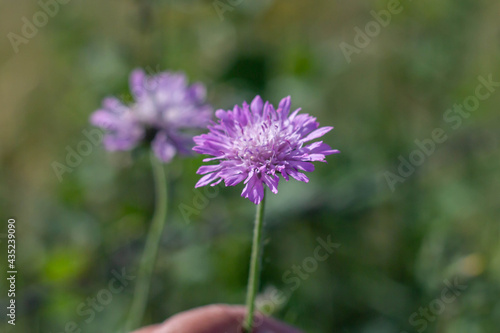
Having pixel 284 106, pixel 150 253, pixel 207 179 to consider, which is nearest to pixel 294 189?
pixel 150 253

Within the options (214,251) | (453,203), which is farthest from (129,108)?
(453,203)

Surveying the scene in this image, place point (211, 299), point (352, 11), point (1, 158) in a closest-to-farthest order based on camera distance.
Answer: point (211, 299), point (1, 158), point (352, 11)

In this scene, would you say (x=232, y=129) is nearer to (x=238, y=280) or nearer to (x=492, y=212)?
(x=238, y=280)

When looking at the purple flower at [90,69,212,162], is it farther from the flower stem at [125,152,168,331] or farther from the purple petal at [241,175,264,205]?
the purple petal at [241,175,264,205]

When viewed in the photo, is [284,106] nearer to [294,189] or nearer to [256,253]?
[256,253]

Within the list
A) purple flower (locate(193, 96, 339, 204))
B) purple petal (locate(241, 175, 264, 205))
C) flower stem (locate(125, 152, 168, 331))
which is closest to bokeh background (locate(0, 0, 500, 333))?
flower stem (locate(125, 152, 168, 331))

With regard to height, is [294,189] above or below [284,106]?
above
